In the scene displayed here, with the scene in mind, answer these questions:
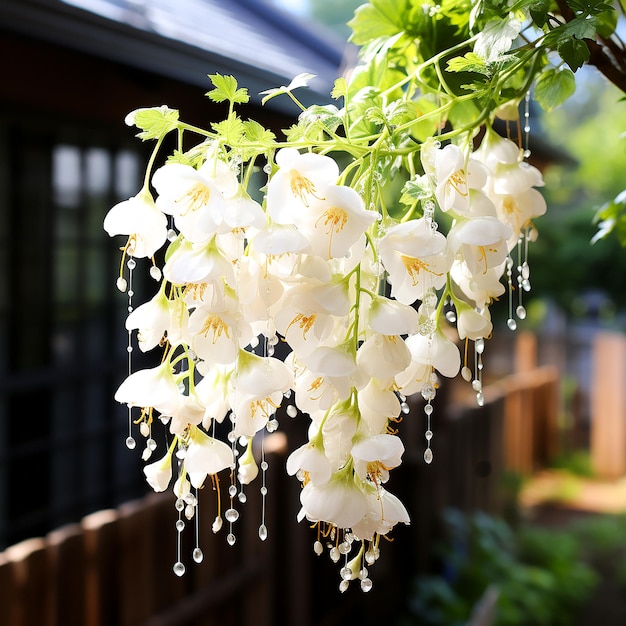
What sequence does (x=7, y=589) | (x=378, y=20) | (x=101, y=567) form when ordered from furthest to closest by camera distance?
(x=101, y=567), (x=7, y=589), (x=378, y=20)

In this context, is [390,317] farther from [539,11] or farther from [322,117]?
[539,11]

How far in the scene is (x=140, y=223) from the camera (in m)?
0.56

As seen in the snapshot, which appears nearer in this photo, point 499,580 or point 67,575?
point 67,575

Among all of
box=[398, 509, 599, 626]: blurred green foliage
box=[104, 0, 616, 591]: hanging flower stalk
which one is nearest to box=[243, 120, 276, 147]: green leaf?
box=[104, 0, 616, 591]: hanging flower stalk

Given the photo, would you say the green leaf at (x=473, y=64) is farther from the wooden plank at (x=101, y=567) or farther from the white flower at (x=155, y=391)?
the wooden plank at (x=101, y=567)

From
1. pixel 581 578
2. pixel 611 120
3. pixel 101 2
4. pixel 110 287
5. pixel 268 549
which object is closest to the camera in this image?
pixel 101 2

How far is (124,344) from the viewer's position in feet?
12.7

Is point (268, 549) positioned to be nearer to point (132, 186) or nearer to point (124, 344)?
point (124, 344)

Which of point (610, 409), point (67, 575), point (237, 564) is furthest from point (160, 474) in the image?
point (610, 409)

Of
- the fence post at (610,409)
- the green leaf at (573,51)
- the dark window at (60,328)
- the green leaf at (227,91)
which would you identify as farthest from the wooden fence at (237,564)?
the fence post at (610,409)

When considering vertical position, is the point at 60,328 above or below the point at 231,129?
below

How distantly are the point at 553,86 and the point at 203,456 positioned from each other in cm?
44

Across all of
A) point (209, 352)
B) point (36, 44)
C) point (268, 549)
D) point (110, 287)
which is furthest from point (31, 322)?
point (209, 352)

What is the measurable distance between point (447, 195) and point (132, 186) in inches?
140
